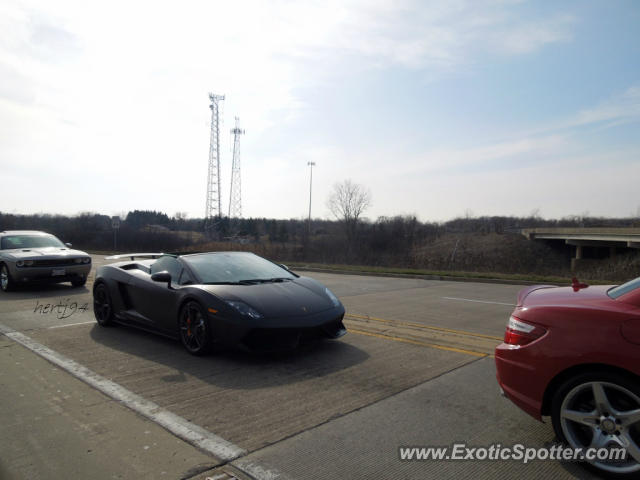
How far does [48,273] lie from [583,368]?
12.6m

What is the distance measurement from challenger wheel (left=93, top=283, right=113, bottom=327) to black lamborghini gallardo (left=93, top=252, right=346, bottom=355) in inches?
0.6

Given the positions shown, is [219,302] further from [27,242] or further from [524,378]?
[27,242]

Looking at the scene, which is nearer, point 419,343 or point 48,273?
point 419,343

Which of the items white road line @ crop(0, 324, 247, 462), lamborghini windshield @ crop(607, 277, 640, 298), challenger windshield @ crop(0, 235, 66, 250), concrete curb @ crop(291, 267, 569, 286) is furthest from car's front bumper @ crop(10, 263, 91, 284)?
lamborghini windshield @ crop(607, 277, 640, 298)

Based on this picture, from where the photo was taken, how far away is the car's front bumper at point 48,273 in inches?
460

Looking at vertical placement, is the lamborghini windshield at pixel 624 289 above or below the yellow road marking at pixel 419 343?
above

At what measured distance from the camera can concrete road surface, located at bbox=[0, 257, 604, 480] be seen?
3.15 meters

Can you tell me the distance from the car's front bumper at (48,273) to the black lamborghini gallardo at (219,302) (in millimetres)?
5321

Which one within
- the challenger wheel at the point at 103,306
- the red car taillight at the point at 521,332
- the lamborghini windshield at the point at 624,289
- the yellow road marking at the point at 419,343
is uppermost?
the lamborghini windshield at the point at 624,289

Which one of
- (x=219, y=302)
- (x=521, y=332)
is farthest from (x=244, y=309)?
(x=521, y=332)

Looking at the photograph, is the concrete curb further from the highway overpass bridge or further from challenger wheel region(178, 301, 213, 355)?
the highway overpass bridge

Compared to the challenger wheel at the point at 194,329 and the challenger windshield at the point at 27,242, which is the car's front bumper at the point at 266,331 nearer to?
the challenger wheel at the point at 194,329

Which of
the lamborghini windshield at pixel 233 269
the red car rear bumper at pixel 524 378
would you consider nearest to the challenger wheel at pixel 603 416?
the red car rear bumper at pixel 524 378

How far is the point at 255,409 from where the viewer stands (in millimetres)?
4137
